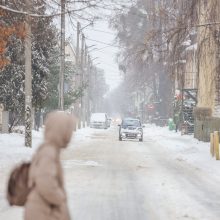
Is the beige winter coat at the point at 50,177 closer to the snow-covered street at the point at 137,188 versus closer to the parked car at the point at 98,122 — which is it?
the snow-covered street at the point at 137,188

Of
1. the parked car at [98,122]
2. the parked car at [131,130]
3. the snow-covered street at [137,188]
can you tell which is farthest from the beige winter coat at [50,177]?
the parked car at [98,122]

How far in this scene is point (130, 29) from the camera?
245 ft

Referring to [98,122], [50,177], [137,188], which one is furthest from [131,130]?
[50,177]

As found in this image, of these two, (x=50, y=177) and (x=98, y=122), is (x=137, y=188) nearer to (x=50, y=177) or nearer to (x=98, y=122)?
(x=50, y=177)

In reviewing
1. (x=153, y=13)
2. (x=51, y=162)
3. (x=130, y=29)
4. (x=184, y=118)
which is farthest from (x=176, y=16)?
(x=130, y=29)

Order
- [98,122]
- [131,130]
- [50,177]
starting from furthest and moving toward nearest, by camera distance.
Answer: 1. [98,122]
2. [131,130]
3. [50,177]

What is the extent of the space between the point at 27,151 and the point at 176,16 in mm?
9379

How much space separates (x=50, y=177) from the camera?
532 cm

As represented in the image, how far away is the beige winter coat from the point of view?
5312 millimetres

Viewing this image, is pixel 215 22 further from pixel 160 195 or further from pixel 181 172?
pixel 160 195

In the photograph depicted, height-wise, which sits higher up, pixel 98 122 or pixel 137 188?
pixel 137 188

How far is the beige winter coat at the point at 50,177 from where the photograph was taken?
17.4ft

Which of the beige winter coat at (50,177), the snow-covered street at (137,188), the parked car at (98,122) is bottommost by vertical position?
the parked car at (98,122)

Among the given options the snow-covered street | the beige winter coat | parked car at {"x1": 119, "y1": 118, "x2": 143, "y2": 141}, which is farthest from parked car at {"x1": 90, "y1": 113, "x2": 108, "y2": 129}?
the beige winter coat
